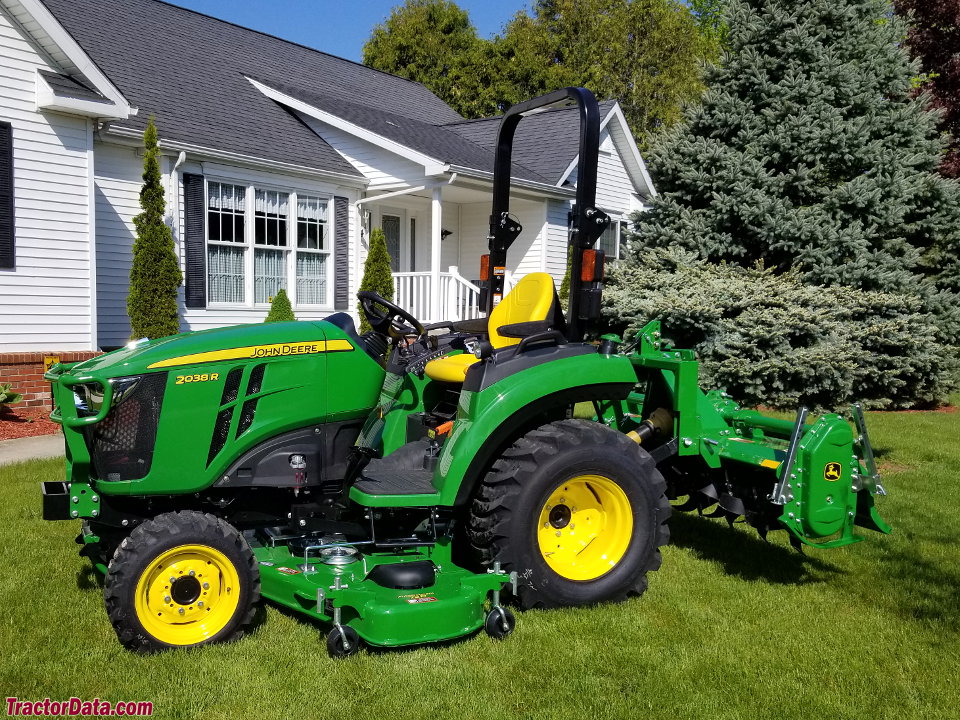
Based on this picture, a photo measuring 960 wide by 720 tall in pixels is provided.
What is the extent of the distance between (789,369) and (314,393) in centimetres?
584

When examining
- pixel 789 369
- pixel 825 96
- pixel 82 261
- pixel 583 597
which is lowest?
pixel 583 597

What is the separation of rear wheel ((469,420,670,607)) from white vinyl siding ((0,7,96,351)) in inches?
305

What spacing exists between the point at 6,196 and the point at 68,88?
4.54 ft

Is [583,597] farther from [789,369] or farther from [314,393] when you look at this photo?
[789,369]

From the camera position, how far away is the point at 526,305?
482 cm

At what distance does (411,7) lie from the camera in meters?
32.2

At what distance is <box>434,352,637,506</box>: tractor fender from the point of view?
12.0 feet

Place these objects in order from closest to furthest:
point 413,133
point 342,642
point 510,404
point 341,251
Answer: point 342,642, point 510,404, point 341,251, point 413,133

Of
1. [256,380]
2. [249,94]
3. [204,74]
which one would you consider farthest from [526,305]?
[204,74]

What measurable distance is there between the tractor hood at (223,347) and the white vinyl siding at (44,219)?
6761 mm

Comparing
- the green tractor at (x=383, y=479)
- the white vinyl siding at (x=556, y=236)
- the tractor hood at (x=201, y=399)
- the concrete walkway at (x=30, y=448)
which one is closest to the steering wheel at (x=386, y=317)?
the green tractor at (x=383, y=479)

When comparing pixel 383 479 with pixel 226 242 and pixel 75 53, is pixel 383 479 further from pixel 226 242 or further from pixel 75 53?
pixel 226 242

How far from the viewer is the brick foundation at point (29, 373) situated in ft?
30.5

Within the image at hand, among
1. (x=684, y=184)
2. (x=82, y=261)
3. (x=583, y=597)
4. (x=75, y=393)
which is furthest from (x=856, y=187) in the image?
(x=82, y=261)
